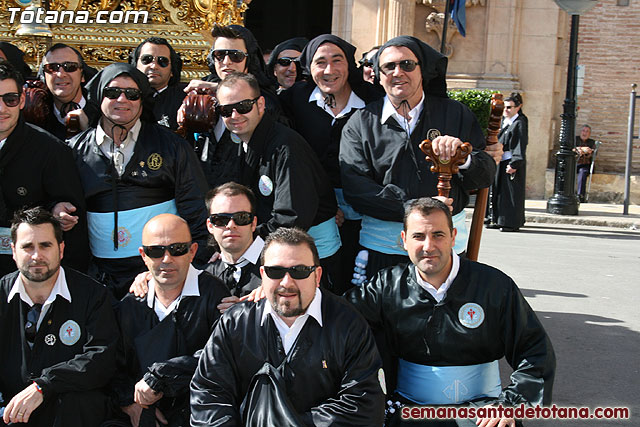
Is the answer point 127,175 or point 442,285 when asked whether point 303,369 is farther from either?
point 127,175

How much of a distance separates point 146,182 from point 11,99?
0.89 metres

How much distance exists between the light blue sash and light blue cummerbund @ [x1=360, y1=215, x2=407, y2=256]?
2.10 m

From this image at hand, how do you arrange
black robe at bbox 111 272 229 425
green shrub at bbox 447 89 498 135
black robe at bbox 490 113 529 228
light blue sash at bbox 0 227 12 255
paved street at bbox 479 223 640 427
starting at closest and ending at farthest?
1. black robe at bbox 111 272 229 425
2. light blue sash at bbox 0 227 12 255
3. paved street at bbox 479 223 640 427
4. black robe at bbox 490 113 529 228
5. green shrub at bbox 447 89 498 135

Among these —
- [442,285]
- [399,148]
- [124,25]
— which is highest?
[124,25]

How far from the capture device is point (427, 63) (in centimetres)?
505

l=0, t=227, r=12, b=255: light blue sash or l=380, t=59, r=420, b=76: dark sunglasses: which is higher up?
l=380, t=59, r=420, b=76: dark sunglasses

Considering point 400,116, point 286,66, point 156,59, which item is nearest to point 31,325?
point 156,59

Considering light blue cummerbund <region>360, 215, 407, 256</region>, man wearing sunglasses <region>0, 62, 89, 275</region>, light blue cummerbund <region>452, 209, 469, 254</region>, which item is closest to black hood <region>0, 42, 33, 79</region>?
man wearing sunglasses <region>0, 62, 89, 275</region>

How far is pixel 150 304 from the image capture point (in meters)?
4.32

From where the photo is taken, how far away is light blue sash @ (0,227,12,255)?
487 cm

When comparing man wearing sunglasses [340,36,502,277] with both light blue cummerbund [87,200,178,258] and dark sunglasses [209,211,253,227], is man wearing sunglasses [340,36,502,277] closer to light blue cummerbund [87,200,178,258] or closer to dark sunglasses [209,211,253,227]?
dark sunglasses [209,211,253,227]

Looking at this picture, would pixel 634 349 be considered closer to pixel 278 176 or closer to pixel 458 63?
pixel 278 176

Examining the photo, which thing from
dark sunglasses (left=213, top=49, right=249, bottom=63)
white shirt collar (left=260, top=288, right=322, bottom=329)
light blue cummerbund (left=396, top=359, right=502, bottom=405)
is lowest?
light blue cummerbund (left=396, top=359, right=502, bottom=405)

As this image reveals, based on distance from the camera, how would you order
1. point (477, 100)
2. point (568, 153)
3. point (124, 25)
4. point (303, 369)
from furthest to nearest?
point (477, 100), point (568, 153), point (124, 25), point (303, 369)
